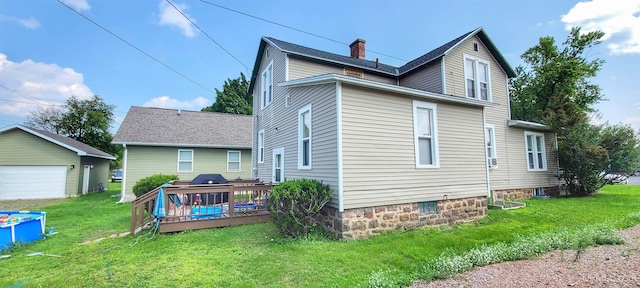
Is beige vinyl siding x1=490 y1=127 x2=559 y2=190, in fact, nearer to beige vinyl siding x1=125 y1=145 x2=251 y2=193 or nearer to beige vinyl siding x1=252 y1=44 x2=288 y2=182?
beige vinyl siding x1=252 y1=44 x2=288 y2=182

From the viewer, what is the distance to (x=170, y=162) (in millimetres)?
14820

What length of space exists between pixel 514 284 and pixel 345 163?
3.32 metres

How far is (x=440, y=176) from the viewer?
7094 mm

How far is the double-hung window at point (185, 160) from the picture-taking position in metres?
15.1

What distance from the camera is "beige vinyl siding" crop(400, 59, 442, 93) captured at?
1075 centimetres

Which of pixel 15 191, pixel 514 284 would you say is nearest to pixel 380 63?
pixel 514 284

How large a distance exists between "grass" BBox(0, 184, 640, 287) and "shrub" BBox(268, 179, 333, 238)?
32cm

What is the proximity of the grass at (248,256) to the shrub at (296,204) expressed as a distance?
0.32 m

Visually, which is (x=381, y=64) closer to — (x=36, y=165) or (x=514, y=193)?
(x=514, y=193)

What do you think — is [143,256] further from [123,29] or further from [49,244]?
[123,29]

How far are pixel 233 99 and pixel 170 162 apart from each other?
1890 centimetres

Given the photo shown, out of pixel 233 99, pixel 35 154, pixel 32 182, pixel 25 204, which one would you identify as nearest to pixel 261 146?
pixel 25 204

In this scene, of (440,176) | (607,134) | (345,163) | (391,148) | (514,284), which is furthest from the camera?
(607,134)

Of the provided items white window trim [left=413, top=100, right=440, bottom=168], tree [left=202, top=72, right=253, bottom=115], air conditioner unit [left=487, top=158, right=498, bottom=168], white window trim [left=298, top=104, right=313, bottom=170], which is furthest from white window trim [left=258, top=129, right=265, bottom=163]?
tree [left=202, top=72, right=253, bottom=115]
